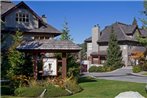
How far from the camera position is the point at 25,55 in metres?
26.3

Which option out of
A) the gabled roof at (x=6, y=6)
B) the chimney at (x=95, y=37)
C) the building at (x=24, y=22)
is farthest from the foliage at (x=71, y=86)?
the chimney at (x=95, y=37)

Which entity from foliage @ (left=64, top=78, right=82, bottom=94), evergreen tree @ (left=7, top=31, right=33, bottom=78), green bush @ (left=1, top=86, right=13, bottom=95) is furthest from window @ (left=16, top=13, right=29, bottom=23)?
foliage @ (left=64, top=78, right=82, bottom=94)

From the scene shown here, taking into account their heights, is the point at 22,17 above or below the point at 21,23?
above

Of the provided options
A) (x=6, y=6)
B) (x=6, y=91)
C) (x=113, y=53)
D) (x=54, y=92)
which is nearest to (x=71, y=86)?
(x=54, y=92)

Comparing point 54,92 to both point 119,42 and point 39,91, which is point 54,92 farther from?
point 119,42

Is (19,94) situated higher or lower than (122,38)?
lower

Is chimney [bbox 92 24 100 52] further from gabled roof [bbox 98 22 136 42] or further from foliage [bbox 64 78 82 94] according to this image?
foliage [bbox 64 78 82 94]

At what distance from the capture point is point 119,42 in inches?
2901

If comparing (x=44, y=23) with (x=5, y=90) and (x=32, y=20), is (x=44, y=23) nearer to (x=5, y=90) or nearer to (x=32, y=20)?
(x=32, y=20)

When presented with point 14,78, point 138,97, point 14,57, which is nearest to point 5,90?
point 14,78

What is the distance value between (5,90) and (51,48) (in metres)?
4.99

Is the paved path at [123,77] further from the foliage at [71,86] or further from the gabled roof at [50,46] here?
the foliage at [71,86]

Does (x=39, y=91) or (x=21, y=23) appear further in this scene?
(x=21, y=23)

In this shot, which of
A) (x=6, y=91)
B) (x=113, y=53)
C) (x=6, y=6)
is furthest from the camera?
(x=113, y=53)
